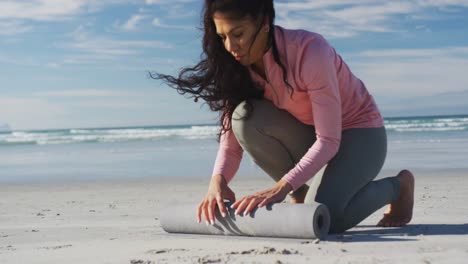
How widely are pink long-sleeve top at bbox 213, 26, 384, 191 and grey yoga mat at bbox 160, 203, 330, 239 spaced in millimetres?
160

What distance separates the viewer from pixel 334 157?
421cm

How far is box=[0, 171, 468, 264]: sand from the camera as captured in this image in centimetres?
340

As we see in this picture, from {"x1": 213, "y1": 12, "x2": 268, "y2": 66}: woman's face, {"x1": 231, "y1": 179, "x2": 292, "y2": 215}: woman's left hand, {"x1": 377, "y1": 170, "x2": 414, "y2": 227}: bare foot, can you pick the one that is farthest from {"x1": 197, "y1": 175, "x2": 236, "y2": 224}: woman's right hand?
{"x1": 377, "y1": 170, "x2": 414, "y2": 227}: bare foot

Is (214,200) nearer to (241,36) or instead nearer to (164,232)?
(164,232)

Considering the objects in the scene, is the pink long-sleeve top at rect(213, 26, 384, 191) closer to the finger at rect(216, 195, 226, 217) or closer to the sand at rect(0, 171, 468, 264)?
the finger at rect(216, 195, 226, 217)

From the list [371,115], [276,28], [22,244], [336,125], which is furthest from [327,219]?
[22,244]

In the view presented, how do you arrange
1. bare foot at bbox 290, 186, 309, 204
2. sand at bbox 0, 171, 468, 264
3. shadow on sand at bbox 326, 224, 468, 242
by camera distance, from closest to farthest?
sand at bbox 0, 171, 468, 264, shadow on sand at bbox 326, 224, 468, 242, bare foot at bbox 290, 186, 309, 204

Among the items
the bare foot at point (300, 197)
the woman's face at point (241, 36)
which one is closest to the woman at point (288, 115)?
the woman's face at point (241, 36)

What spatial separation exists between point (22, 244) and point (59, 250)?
1.43 ft

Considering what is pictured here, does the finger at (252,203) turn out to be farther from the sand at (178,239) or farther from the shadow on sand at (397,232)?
the shadow on sand at (397,232)

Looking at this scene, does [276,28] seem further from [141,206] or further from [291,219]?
[141,206]

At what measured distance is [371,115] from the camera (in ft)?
14.2

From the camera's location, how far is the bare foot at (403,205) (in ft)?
14.5

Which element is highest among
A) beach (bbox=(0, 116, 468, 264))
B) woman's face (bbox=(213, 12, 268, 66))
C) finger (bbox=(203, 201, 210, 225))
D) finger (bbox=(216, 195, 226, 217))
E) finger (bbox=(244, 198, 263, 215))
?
woman's face (bbox=(213, 12, 268, 66))
